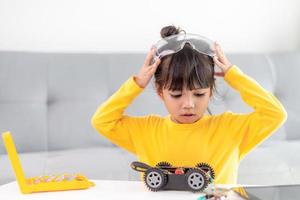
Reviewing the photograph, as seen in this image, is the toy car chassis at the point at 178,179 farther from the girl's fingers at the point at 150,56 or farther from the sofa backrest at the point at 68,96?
the sofa backrest at the point at 68,96

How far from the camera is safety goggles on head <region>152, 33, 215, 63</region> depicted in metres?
1.16

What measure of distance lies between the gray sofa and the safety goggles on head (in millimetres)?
734

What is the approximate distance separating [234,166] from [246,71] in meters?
1.12

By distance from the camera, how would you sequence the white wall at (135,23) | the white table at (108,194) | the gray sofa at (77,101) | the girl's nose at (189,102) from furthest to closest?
the white wall at (135,23)
the gray sofa at (77,101)
the girl's nose at (189,102)
the white table at (108,194)

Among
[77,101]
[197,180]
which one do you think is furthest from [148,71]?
[77,101]

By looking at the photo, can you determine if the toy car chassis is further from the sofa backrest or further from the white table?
the sofa backrest

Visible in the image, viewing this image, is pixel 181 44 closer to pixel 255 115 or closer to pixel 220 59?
pixel 220 59

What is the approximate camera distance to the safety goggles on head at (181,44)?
1.16 meters

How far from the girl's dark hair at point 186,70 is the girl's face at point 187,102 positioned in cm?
1

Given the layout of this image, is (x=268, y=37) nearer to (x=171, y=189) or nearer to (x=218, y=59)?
(x=218, y=59)

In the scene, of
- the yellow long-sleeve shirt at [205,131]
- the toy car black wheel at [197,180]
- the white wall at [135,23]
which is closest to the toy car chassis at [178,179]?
the toy car black wheel at [197,180]

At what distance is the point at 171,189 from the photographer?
911 mm

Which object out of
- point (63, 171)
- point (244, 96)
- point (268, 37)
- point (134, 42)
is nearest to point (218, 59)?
point (244, 96)

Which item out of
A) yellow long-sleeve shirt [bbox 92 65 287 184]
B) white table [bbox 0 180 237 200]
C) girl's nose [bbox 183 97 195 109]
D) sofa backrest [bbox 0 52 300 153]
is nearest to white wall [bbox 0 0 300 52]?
sofa backrest [bbox 0 52 300 153]
